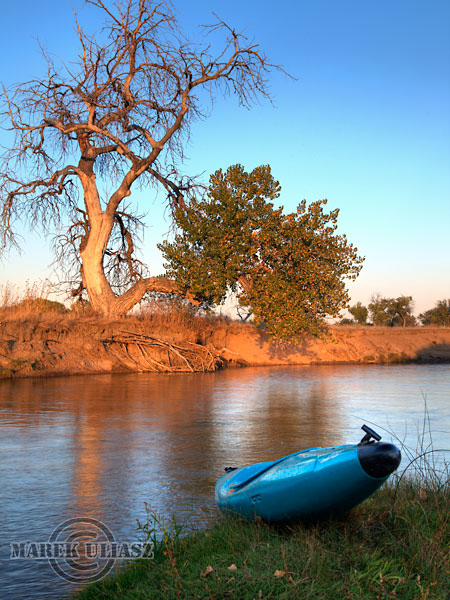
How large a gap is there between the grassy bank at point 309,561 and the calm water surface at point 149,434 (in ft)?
2.55


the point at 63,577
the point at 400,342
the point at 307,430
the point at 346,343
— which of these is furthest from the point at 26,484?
the point at 400,342

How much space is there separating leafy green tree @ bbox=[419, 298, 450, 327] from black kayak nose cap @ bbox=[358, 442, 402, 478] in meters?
47.7

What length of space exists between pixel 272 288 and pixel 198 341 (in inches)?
301

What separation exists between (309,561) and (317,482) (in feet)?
2.17

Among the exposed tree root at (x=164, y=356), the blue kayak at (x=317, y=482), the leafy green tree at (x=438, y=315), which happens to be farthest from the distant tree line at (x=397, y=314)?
the blue kayak at (x=317, y=482)

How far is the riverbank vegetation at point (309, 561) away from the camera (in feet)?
12.4

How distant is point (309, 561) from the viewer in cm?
393

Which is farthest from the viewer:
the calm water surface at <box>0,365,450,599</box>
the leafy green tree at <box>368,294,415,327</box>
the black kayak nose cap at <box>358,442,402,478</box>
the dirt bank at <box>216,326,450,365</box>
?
the leafy green tree at <box>368,294,415,327</box>

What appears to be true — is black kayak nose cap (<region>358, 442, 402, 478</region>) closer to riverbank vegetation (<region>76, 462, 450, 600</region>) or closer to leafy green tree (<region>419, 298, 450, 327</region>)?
riverbank vegetation (<region>76, 462, 450, 600</region>)

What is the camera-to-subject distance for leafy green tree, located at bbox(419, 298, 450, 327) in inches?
1972

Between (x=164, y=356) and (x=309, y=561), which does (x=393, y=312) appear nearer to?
(x=164, y=356)

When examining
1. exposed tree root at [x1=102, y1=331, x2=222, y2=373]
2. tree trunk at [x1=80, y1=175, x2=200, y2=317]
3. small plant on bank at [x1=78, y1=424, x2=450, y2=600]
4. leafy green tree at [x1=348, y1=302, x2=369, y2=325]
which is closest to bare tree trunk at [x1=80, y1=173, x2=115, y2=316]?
tree trunk at [x1=80, y1=175, x2=200, y2=317]

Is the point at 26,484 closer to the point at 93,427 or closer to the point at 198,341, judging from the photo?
the point at 93,427

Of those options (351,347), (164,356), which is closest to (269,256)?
(164,356)
